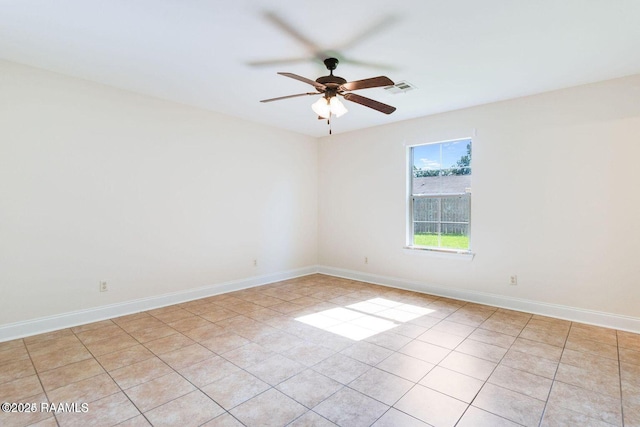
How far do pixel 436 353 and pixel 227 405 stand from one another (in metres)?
1.81

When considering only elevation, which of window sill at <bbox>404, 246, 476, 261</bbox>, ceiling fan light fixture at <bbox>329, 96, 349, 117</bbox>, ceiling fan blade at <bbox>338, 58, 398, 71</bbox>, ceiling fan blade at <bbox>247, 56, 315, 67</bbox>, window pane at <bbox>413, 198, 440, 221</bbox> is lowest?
window sill at <bbox>404, 246, 476, 261</bbox>

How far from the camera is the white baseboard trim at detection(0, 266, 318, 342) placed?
10.1 feet

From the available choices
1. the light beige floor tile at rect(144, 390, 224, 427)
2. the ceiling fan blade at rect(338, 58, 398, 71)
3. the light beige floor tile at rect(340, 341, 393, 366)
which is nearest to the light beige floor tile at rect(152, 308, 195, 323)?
the light beige floor tile at rect(144, 390, 224, 427)

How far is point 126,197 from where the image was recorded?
148 inches

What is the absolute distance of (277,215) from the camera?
216 inches

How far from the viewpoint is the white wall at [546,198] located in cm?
328

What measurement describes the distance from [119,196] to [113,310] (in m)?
1.35

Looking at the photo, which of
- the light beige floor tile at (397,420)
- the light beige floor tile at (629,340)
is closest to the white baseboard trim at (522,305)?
the light beige floor tile at (629,340)

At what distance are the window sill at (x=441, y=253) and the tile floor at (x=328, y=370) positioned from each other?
81cm

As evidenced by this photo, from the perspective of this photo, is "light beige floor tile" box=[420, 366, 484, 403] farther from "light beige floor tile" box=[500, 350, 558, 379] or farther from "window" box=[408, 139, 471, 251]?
"window" box=[408, 139, 471, 251]

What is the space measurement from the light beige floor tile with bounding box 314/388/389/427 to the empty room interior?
13 mm

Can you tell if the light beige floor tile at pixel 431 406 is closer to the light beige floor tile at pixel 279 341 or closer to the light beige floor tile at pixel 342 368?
the light beige floor tile at pixel 342 368

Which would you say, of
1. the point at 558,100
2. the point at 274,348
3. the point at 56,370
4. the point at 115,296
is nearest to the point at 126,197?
the point at 115,296

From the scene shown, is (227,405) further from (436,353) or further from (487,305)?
(487,305)
